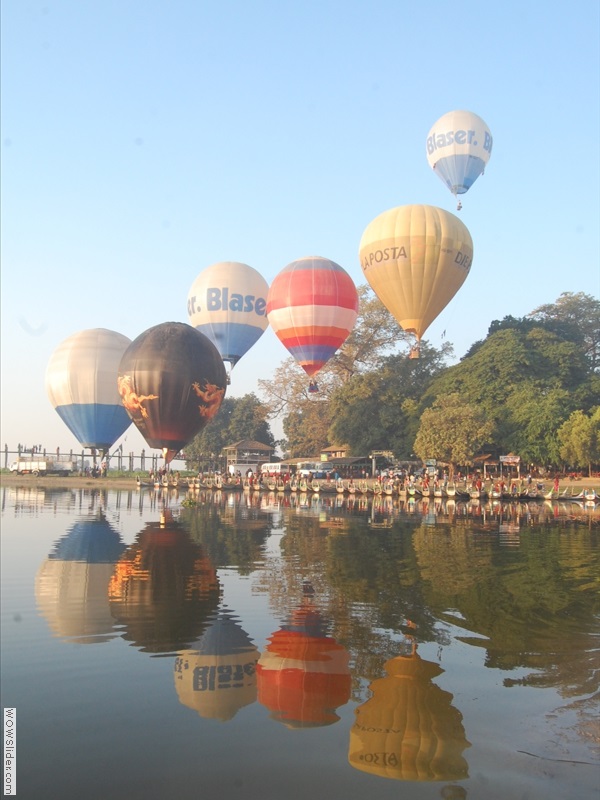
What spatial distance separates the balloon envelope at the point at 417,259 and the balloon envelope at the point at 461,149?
27.2 ft

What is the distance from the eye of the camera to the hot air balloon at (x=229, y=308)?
52.5 metres

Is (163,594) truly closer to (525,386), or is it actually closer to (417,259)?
(417,259)

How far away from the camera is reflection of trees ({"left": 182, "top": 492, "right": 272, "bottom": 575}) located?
63.4ft

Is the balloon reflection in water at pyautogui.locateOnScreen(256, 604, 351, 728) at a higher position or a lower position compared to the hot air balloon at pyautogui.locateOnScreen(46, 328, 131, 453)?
lower

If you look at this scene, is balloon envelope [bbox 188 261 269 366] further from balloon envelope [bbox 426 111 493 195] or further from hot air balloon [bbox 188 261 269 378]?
balloon envelope [bbox 426 111 493 195]

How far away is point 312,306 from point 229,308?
10.0m

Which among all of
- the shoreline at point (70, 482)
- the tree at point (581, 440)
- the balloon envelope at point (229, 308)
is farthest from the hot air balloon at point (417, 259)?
the shoreline at point (70, 482)

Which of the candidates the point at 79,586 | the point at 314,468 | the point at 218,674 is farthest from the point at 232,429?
the point at 218,674

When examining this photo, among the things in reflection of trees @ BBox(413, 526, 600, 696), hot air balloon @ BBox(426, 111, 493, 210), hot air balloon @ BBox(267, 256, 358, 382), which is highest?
hot air balloon @ BBox(426, 111, 493, 210)

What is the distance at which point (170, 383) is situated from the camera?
38000 mm

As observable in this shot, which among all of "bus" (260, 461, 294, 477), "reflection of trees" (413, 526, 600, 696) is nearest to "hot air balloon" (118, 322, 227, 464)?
"reflection of trees" (413, 526, 600, 696)

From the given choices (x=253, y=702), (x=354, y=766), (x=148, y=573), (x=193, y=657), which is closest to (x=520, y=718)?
(x=354, y=766)

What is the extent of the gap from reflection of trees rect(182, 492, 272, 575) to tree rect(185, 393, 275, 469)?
194 ft

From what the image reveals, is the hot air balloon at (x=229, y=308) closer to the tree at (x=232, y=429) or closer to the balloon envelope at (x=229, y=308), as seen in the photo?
the balloon envelope at (x=229, y=308)
